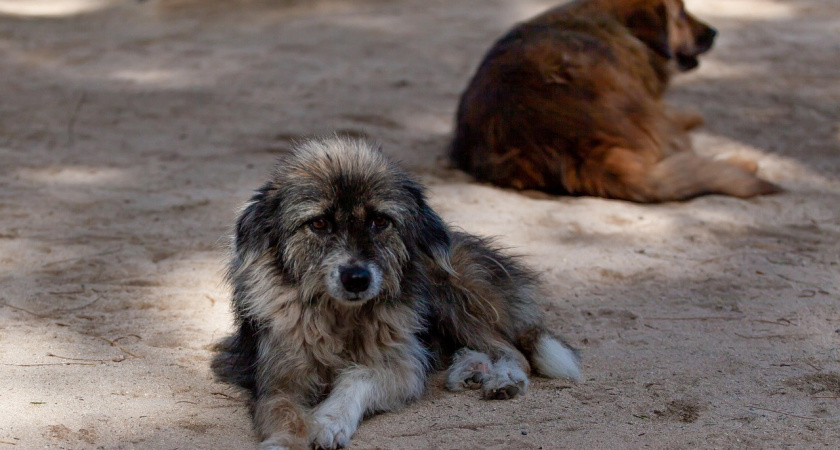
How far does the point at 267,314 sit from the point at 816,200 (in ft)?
15.1

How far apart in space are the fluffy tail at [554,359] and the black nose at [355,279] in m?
1.04

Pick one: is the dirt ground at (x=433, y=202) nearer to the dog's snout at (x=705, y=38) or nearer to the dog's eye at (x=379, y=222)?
the dog's snout at (x=705, y=38)

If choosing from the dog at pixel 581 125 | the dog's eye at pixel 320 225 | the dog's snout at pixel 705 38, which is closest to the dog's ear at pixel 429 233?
the dog's eye at pixel 320 225

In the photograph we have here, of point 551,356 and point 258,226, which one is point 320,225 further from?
point 551,356

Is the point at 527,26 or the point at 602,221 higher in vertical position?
the point at 527,26

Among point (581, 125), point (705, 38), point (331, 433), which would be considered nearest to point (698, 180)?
point (581, 125)

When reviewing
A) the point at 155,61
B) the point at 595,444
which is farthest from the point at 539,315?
the point at 155,61

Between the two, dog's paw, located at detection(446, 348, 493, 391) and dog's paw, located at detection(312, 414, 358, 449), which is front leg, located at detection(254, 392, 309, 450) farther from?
dog's paw, located at detection(446, 348, 493, 391)

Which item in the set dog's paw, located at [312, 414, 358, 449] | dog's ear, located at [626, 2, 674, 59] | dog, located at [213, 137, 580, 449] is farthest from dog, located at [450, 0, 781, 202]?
dog's paw, located at [312, 414, 358, 449]

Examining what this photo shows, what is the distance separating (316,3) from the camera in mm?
11633

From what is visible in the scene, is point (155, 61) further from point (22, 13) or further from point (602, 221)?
point (602, 221)

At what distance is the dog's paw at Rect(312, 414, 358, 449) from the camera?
11.6ft

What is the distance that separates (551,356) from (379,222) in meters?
1.05

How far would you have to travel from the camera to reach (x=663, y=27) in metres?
7.86
